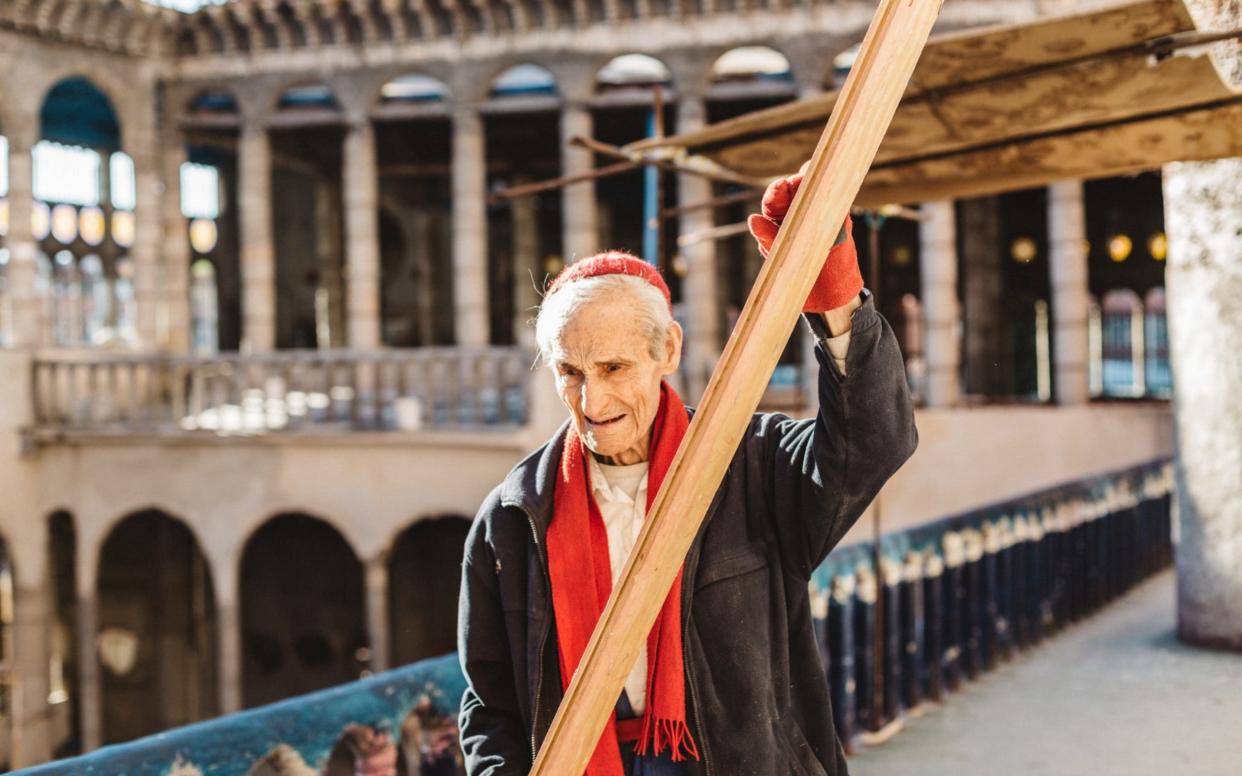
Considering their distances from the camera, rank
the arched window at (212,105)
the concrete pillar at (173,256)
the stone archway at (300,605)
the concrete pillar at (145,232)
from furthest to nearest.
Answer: the arched window at (212,105)
the stone archway at (300,605)
the concrete pillar at (173,256)
the concrete pillar at (145,232)

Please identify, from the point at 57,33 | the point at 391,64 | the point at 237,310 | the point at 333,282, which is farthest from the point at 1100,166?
the point at 237,310

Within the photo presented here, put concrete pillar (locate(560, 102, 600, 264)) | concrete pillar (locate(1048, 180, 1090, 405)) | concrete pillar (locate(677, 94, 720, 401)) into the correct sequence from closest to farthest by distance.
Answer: concrete pillar (locate(1048, 180, 1090, 405)), concrete pillar (locate(677, 94, 720, 401)), concrete pillar (locate(560, 102, 600, 264))

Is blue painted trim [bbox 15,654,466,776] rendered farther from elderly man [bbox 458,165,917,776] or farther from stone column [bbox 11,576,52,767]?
stone column [bbox 11,576,52,767]

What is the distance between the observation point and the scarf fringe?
2103 mm

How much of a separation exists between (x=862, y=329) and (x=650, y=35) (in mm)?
16242

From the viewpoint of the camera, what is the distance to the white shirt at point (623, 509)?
220 cm

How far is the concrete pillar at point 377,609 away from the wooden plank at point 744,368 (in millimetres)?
13393

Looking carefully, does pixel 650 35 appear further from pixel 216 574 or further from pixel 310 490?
pixel 216 574

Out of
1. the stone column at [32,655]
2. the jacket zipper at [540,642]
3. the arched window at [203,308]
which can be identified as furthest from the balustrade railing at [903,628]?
the arched window at [203,308]

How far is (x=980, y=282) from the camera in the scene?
2197 centimetres

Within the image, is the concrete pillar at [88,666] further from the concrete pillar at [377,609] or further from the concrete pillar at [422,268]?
the concrete pillar at [422,268]

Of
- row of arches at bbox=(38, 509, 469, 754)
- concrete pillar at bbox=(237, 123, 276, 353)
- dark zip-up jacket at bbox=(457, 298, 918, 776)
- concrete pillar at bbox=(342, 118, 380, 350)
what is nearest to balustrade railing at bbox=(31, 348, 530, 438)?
concrete pillar at bbox=(237, 123, 276, 353)

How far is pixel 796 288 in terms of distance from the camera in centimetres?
176

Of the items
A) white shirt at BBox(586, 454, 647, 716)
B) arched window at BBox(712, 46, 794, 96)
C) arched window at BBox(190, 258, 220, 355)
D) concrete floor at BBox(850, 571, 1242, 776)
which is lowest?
concrete floor at BBox(850, 571, 1242, 776)
